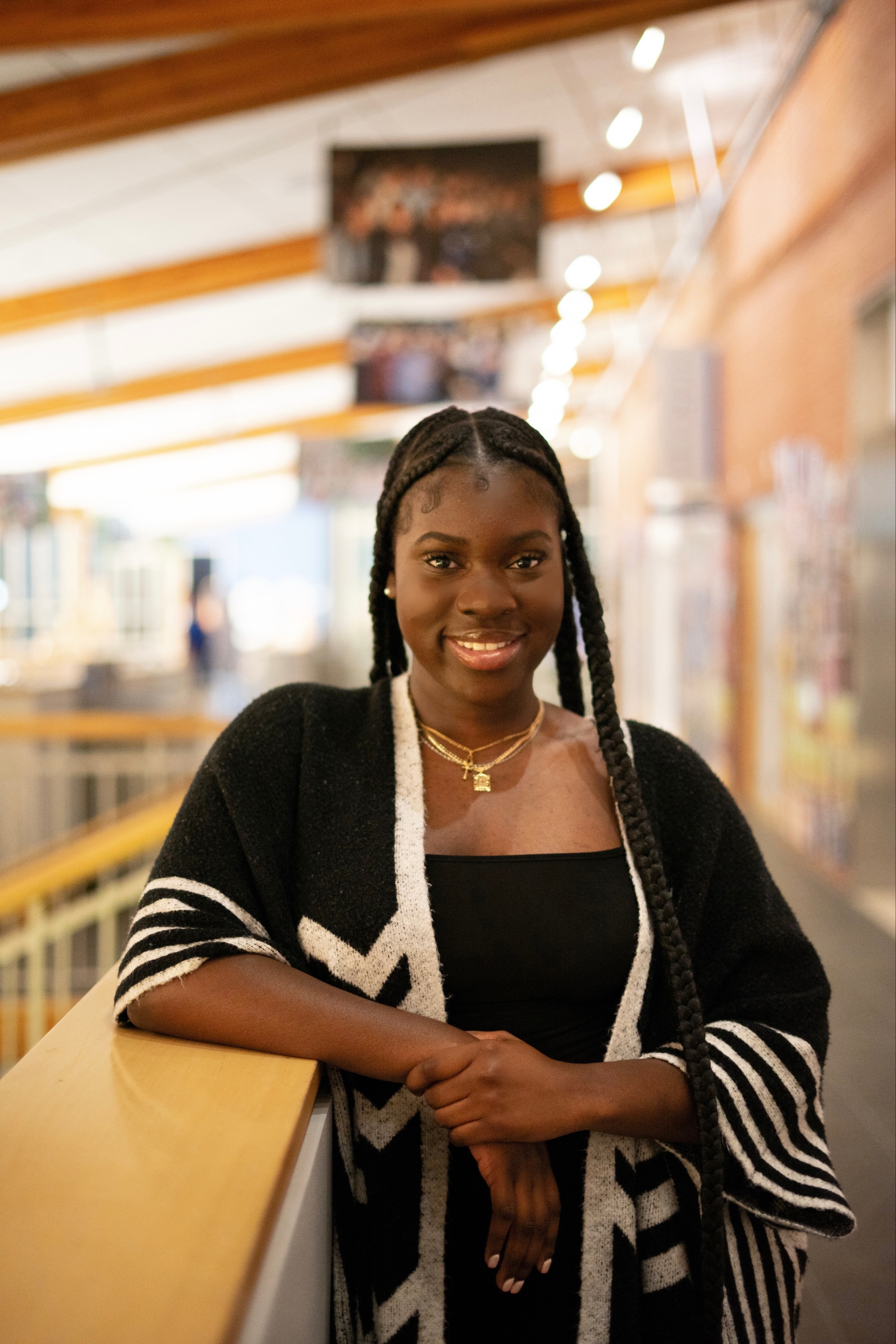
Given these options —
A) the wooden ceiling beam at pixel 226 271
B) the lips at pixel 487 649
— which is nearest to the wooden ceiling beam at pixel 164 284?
the wooden ceiling beam at pixel 226 271

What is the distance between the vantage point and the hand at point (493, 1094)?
42.1 inches

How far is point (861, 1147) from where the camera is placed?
1.72 m

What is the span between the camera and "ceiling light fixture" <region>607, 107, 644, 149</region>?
504 cm

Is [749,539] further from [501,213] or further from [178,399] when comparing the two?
[178,399]

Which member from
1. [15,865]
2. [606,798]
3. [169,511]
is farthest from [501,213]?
[169,511]

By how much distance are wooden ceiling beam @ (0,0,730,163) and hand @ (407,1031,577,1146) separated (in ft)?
14.4

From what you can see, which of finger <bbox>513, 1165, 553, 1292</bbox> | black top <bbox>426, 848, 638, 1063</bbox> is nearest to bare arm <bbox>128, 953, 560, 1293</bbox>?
finger <bbox>513, 1165, 553, 1292</bbox>

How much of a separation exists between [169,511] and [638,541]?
976 centimetres

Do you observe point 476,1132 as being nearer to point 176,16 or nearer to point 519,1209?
point 519,1209

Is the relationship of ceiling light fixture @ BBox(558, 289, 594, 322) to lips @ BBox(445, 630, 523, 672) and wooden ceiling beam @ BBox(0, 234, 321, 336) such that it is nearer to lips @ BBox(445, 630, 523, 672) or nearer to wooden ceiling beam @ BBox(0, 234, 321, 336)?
wooden ceiling beam @ BBox(0, 234, 321, 336)

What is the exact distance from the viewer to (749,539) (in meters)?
6.96

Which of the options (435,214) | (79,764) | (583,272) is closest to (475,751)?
(435,214)

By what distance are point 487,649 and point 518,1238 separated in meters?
0.65

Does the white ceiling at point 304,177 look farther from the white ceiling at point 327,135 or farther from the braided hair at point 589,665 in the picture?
the braided hair at point 589,665
